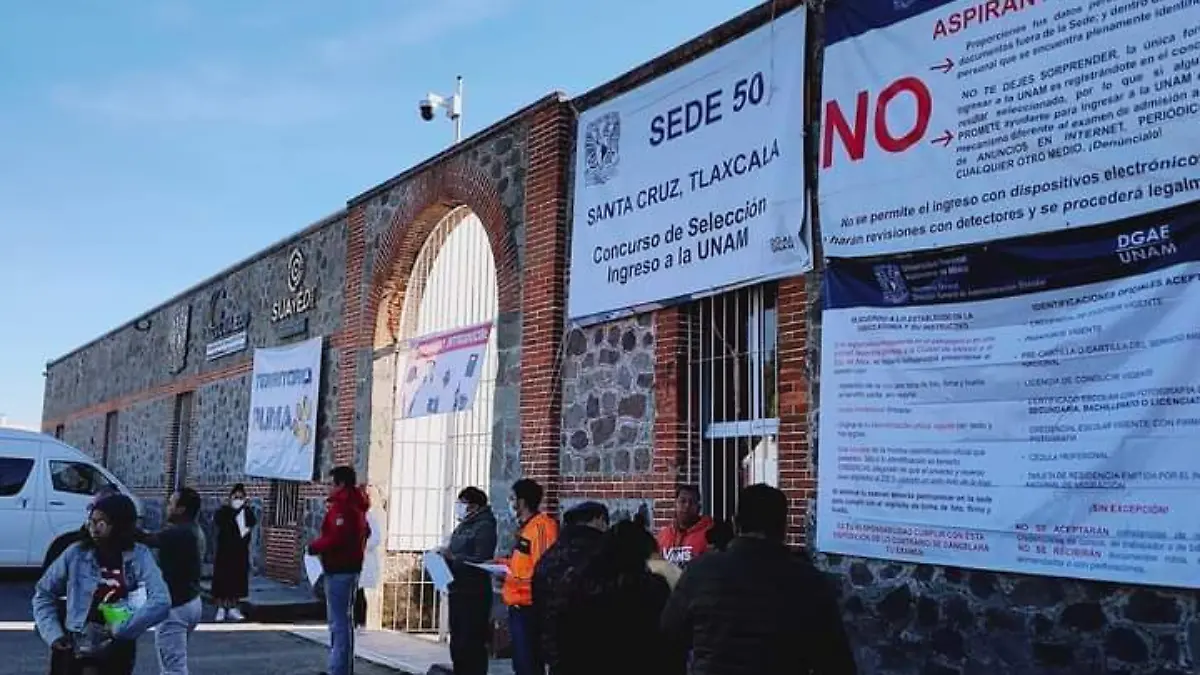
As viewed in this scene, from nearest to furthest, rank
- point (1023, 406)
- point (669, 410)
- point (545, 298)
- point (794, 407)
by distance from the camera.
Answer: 1. point (1023, 406)
2. point (794, 407)
3. point (669, 410)
4. point (545, 298)

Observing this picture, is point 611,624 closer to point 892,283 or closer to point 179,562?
point 892,283

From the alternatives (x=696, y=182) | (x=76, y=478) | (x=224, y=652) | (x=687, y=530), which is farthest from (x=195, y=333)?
(x=687, y=530)

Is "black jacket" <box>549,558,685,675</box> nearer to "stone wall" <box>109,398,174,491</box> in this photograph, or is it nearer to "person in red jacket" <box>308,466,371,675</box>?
"person in red jacket" <box>308,466,371,675</box>

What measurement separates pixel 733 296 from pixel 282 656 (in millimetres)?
5360

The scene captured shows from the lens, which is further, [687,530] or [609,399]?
[609,399]

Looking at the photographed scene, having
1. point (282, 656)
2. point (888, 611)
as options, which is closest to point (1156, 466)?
point (888, 611)

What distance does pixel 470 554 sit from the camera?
7973 millimetres

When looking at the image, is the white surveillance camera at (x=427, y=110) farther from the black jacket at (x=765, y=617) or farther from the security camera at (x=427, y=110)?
the black jacket at (x=765, y=617)

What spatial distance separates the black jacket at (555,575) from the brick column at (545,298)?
4503mm

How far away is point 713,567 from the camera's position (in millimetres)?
3846

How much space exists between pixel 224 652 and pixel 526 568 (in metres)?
4.33

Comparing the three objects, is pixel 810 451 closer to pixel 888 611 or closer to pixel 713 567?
pixel 888 611

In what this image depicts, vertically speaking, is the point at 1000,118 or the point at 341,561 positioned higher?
the point at 1000,118

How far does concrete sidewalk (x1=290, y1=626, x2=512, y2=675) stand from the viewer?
369 inches
